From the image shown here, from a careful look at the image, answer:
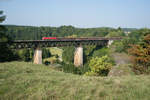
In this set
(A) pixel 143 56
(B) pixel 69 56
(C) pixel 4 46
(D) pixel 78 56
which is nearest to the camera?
(A) pixel 143 56

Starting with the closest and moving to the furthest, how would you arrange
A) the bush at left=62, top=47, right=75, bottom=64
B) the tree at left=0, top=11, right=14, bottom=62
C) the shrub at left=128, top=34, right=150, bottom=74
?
1. the shrub at left=128, top=34, right=150, bottom=74
2. the tree at left=0, top=11, right=14, bottom=62
3. the bush at left=62, top=47, right=75, bottom=64

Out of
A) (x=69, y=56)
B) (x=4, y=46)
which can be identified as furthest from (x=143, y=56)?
(x=69, y=56)

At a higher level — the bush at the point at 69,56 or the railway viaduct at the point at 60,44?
the railway viaduct at the point at 60,44

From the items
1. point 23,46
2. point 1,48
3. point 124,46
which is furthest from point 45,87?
point 124,46

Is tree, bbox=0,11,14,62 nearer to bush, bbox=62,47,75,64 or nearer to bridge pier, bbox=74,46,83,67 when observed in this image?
bridge pier, bbox=74,46,83,67

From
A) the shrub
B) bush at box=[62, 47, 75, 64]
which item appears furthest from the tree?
bush at box=[62, 47, 75, 64]

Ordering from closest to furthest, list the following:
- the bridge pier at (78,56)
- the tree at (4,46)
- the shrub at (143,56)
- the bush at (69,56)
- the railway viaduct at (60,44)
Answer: the shrub at (143,56), the tree at (4,46), the railway viaduct at (60,44), the bridge pier at (78,56), the bush at (69,56)

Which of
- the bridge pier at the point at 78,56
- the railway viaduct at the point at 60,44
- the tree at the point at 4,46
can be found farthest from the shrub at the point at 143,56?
the bridge pier at the point at 78,56

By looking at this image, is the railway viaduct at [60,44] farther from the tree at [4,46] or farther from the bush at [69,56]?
the bush at [69,56]

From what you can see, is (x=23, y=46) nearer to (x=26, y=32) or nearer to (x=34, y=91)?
(x=34, y=91)

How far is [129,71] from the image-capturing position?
21141 mm

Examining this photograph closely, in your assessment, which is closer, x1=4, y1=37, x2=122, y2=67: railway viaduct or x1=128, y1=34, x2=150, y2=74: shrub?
x1=128, y1=34, x2=150, y2=74: shrub

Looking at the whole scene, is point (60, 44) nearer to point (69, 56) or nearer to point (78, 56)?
point (78, 56)

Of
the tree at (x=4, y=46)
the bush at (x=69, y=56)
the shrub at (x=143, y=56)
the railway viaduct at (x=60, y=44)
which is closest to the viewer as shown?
the shrub at (x=143, y=56)
